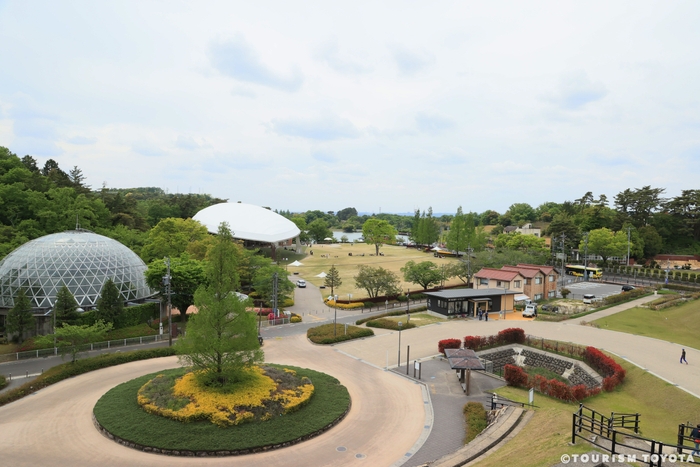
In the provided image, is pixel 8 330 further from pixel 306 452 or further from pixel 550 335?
pixel 550 335

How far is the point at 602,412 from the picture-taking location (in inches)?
788

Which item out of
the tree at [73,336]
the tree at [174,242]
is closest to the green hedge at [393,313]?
the tree at [73,336]

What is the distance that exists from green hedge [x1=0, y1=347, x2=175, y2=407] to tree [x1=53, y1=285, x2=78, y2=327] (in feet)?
18.0

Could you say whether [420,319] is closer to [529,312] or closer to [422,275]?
[529,312]

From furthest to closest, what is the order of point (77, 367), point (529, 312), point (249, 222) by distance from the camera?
point (249, 222), point (529, 312), point (77, 367)

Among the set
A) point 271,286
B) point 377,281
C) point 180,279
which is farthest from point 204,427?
point 377,281

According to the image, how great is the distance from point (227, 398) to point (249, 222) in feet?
208

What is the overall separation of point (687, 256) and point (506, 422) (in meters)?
83.0

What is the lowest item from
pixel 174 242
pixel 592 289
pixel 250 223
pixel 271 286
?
pixel 592 289

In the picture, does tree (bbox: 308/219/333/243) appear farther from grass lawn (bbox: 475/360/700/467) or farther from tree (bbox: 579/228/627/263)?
grass lawn (bbox: 475/360/700/467)

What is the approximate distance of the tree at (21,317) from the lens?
2855 centimetres

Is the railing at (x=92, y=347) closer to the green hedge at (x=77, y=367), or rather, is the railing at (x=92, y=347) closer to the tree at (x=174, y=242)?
the green hedge at (x=77, y=367)

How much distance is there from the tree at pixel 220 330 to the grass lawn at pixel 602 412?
11.8 meters

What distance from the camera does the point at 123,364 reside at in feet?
A: 86.6
